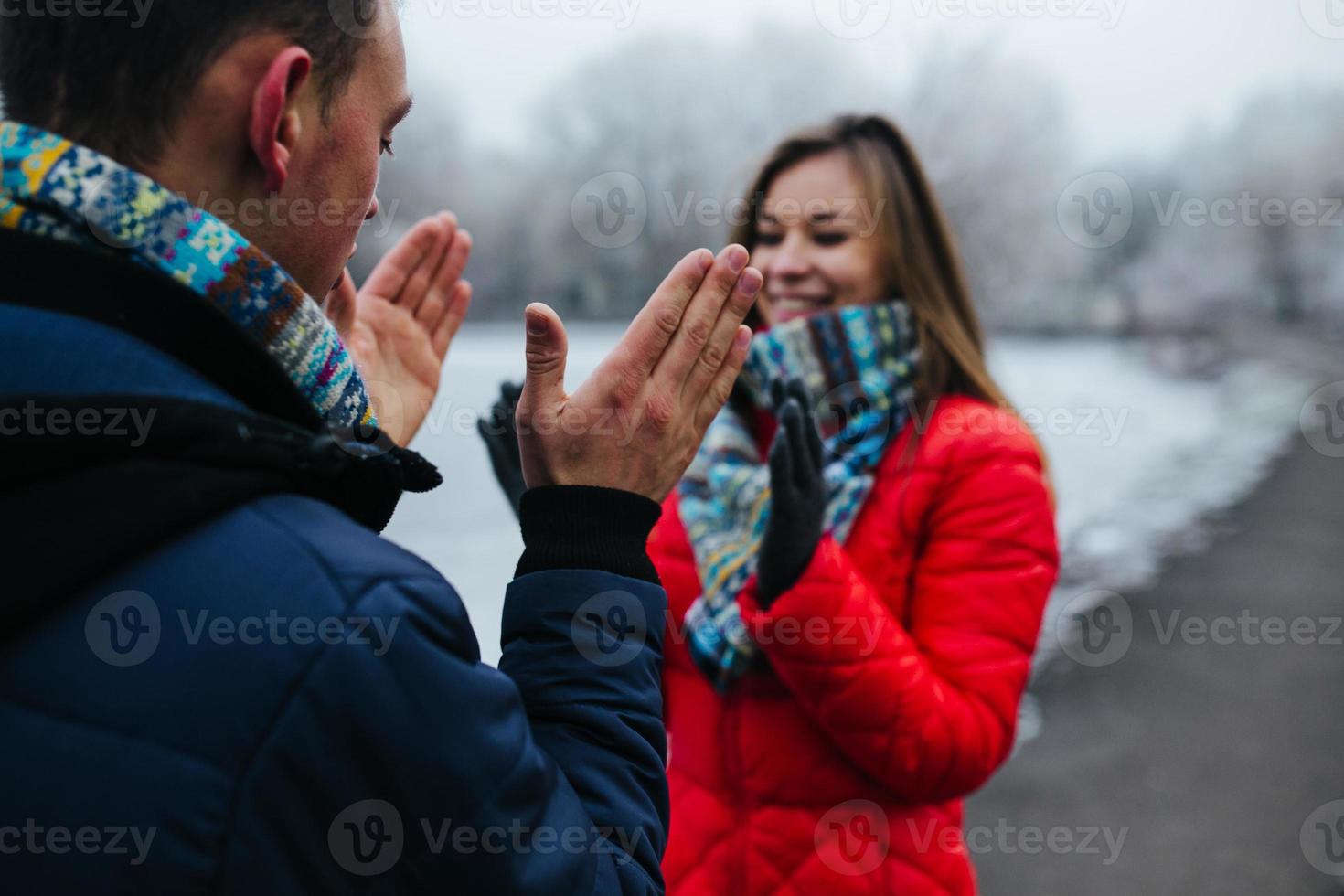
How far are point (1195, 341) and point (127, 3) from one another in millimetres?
5921

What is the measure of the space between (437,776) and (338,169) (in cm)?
48

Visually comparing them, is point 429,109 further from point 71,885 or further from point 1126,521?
point 1126,521

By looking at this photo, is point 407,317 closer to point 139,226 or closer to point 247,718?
point 139,226

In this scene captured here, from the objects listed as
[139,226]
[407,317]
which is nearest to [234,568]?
[139,226]

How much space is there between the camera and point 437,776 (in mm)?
713

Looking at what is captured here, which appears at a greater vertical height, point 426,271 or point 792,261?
point 426,271

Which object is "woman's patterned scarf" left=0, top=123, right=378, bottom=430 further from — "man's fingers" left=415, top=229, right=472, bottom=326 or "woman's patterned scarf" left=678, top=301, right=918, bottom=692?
"woman's patterned scarf" left=678, top=301, right=918, bottom=692

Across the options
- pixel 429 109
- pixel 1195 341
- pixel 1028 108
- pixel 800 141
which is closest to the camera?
pixel 800 141

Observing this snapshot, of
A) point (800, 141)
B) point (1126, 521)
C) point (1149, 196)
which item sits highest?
point (800, 141)

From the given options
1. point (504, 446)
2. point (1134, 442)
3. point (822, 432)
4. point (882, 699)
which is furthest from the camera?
point (1134, 442)

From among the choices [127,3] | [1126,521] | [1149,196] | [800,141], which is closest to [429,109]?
[800,141]

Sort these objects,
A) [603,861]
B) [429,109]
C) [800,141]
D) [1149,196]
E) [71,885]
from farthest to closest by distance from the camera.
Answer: [1149,196]
[429,109]
[800,141]
[603,861]
[71,885]

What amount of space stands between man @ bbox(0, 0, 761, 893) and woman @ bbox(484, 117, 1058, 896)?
0.64 metres

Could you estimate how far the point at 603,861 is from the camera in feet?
2.64
